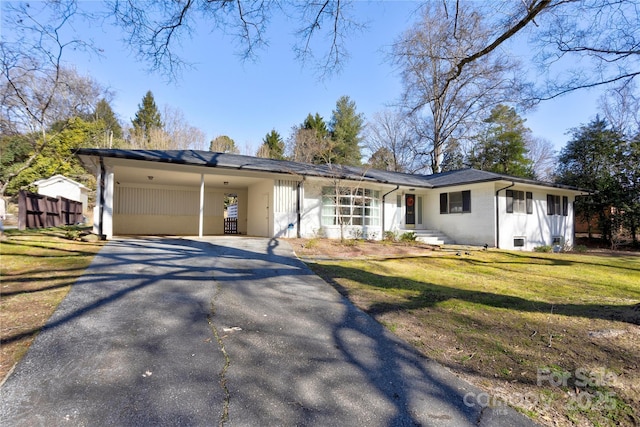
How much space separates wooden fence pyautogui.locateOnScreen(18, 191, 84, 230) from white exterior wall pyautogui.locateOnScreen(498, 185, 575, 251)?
62.9ft

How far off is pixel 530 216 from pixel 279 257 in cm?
1280

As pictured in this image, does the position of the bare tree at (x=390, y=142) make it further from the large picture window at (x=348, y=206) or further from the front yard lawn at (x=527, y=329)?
the front yard lawn at (x=527, y=329)

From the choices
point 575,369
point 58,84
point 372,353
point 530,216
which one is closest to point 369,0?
point 372,353

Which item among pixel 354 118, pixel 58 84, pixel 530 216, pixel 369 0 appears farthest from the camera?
pixel 354 118

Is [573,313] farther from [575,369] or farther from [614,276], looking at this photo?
[614,276]

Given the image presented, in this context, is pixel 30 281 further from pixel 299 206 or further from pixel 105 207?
pixel 299 206

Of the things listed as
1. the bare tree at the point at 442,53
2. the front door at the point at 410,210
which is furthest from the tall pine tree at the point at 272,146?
the bare tree at the point at 442,53

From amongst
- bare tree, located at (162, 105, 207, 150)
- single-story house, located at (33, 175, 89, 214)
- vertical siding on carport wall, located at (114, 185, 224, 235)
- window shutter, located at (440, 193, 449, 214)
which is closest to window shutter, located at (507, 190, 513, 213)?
window shutter, located at (440, 193, 449, 214)

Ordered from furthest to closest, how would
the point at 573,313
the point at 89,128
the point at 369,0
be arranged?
1. the point at 89,128
2. the point at 369,0
3. the point at 573,313

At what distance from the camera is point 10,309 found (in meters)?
3.54

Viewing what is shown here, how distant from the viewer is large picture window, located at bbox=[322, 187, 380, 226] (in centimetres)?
1325

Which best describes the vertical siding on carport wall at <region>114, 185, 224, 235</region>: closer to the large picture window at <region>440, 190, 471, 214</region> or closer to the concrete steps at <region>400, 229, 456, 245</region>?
the concrete steps at <region>400, 229, 456, 245</region>

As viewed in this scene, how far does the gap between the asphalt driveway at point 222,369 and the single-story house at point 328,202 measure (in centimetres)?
768

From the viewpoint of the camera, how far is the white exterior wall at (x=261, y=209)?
12695mm
